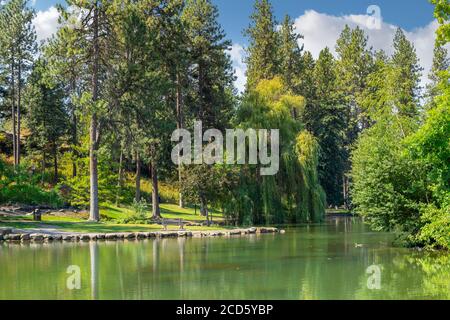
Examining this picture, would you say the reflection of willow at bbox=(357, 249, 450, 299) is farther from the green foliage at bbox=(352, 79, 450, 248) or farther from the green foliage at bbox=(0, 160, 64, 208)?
the green foliage at bbox=(0, 160, 64, 208)

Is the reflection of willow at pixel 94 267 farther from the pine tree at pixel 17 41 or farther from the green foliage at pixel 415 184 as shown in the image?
the pine tree at pixel 17 41

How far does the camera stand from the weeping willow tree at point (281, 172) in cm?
4188

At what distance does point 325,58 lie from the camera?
70.5 metres

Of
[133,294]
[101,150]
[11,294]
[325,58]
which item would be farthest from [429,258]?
[325,58]

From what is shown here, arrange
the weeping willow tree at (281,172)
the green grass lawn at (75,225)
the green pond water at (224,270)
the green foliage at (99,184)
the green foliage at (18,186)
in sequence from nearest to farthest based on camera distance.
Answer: the green pond water at (224,270)
the green grass lawn at (75,225)
the green foliage at (18,186)
the green foliage at (99,184)
the weeping willow tree at (281,172)

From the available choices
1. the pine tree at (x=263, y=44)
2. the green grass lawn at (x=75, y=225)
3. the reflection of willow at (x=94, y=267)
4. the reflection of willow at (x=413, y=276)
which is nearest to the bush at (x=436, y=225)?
the reflection of willow at (x=413, y=276)

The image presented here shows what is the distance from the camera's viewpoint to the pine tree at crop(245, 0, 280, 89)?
56.2 meters

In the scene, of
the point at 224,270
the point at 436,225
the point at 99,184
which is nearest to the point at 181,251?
the point at 224,270

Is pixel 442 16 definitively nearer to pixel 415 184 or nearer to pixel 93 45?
pixel 415 184

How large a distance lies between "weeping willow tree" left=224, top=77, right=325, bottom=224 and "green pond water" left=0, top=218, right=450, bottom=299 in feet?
44.4

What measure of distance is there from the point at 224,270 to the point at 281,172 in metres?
25.9

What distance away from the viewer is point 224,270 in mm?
18234

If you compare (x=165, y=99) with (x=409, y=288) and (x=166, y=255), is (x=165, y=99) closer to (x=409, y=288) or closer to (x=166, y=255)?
(x=166, y=255)

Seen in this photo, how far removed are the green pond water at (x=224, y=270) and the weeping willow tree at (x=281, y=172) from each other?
1353 centimetres
